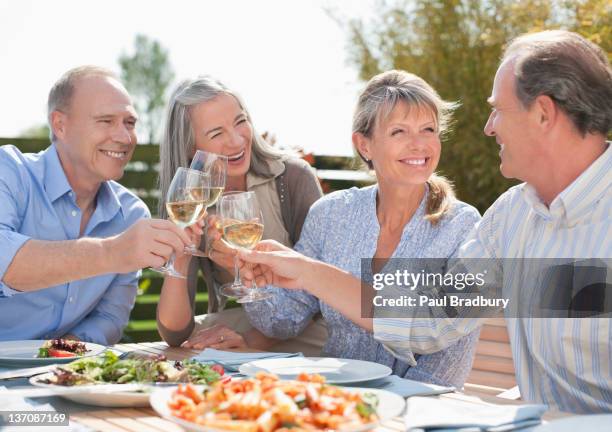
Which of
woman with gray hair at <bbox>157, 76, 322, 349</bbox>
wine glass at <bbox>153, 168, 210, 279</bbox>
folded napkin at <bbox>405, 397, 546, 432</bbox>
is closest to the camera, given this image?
folded napkin at <bbox>405, 397, 546, 432</bbox>

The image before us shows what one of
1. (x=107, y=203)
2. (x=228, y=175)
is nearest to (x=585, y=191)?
(x=228, y=175)

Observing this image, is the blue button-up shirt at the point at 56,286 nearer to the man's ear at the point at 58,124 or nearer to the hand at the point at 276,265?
the man's ear at the point at 58,124

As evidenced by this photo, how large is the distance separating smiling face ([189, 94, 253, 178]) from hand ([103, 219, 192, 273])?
981 mm

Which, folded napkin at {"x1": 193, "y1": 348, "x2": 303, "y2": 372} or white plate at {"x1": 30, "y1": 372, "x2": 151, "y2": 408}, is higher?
white plate at {"x1": 30, "y1": 372, "x2": 151, "y2": 408}

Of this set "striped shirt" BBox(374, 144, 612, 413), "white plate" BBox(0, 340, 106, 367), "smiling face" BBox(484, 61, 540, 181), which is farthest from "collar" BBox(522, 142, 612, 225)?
"white plate" BBox(0, 340, 106, 367)

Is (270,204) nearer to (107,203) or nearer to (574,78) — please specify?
(107,203)

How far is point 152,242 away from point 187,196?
18cm

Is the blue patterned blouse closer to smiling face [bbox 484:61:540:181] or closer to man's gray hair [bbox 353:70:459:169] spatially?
man's gray hair [bbox 353:70:459:169]

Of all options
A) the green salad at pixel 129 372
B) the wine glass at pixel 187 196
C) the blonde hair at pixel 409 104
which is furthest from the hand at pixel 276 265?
the blonde hair at pixel 409 104

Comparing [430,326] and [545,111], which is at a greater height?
[545,111]

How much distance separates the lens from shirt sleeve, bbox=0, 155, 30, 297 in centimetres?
275

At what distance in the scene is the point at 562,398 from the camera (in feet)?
7.31

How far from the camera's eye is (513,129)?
7.50 ft

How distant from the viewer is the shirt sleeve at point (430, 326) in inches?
93.1
